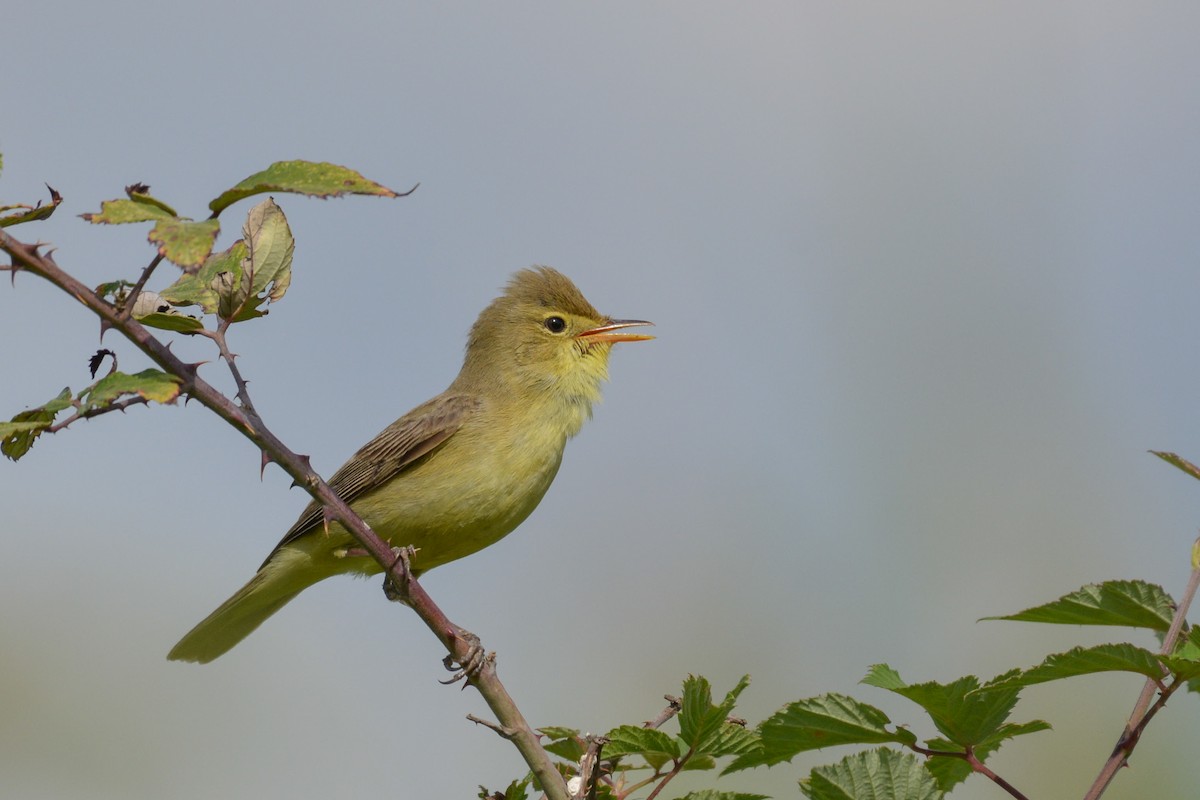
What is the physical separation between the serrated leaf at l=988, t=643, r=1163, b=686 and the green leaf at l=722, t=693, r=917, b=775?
255mm

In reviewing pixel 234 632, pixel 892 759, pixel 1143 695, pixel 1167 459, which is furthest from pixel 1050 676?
pixel 234 632

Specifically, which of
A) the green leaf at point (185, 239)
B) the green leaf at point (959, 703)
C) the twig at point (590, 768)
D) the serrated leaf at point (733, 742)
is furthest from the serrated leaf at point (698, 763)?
the green leaf at point (185, 239)

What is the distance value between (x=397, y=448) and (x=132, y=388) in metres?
3.41

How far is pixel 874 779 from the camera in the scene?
1726 mm

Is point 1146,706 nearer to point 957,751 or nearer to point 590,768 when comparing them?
point 957,751

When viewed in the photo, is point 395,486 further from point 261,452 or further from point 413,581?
point 261,452

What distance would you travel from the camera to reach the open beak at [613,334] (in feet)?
18.7

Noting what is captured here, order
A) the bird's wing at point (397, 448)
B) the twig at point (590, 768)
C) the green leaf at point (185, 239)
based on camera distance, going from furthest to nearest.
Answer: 1. the bird's wing at point (397, 448)
2. the twig at point (590, 768)
3. the green leaf at point (185, 239)

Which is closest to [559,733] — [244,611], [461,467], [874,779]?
[874,779]

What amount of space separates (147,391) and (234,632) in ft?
12.7

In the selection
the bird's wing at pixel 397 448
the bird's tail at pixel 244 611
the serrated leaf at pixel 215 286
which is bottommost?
the serrated leaf at pixel 215 286

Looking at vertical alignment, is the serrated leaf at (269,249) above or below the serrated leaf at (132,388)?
above

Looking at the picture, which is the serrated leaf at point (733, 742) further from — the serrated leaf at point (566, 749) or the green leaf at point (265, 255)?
the green leaf at point (265, 255)

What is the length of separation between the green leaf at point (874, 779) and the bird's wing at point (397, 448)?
3411 mm
